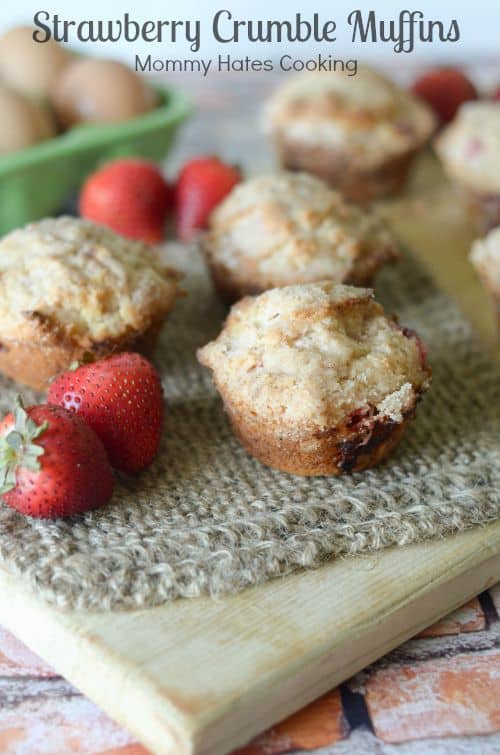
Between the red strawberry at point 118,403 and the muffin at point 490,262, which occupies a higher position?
the muffin at point 490,262

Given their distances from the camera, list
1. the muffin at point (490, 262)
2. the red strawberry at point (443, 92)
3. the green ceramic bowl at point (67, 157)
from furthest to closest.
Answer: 1. the red strawberry at point (443, 92)
2. the green ceramic bowl at point (67, 157)
3. the muffin at point (490, 262)

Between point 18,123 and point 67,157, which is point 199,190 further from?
point 18,123

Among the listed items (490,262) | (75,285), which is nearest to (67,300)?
(75,285)

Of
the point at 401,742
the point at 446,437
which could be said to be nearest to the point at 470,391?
the point at 446,437

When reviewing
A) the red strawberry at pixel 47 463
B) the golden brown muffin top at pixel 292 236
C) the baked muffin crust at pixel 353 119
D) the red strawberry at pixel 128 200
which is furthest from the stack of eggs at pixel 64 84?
the red strawberry at pixel 47 463

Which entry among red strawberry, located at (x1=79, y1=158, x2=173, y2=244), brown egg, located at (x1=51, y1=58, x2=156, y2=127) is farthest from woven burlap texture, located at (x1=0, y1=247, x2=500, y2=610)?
brown egg, located at (x1=51, y1=58, x2=156, y2=127)

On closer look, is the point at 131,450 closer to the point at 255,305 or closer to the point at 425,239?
the point at 255,305

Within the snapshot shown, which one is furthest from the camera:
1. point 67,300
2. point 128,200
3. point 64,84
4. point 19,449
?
point 64,84

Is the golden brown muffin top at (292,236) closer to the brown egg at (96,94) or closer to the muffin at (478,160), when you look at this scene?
the muffin at (478,160)
